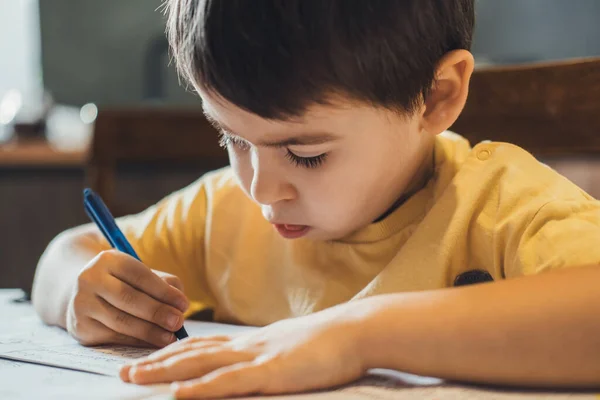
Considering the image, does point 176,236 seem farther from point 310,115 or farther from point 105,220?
point 310,115

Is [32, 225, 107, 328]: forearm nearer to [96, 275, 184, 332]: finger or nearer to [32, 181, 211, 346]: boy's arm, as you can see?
[32, 181, 211, 346]: boy's arm

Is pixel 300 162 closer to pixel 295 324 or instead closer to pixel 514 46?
pixel 295 324

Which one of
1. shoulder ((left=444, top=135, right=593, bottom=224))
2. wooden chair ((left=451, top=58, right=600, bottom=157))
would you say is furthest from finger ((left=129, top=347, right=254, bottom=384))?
wooden chair ((left=451, top=58, right=600, bottom=157))

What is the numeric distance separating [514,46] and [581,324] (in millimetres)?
1939

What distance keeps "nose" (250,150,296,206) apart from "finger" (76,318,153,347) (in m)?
0.17

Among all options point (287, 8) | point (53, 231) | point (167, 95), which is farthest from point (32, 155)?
point (287, 8)

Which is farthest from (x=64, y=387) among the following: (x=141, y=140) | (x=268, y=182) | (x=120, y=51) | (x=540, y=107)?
(x=120, y=51)

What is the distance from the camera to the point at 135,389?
0.48m

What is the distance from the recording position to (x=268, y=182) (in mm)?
604

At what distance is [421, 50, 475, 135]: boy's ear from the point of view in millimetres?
642

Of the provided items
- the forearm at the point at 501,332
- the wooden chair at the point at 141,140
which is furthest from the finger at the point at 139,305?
the wooden chair at the point at 141,140

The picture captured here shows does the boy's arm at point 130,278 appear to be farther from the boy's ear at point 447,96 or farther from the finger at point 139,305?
the boy's ear at point 447,96

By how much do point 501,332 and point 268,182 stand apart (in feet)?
0.74

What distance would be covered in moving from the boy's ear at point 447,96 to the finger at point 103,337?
0.32 meters
